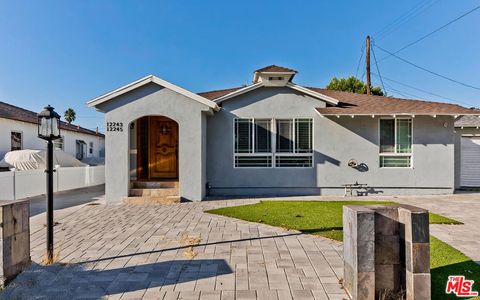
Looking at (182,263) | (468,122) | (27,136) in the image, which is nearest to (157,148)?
(182,263)

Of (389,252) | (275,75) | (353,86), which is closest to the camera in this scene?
(389,252)

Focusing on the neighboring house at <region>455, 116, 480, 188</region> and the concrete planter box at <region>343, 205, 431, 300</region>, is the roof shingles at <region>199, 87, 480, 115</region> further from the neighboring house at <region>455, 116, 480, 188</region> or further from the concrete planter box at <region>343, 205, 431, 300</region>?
the concrete planter box at <region>343, 205, 431, 300</region>

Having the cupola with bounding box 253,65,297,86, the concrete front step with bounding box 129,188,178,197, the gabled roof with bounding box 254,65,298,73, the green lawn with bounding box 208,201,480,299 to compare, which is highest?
the gabled roof with bounding box 254,65,298,73

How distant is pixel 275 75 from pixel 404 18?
1511 cm

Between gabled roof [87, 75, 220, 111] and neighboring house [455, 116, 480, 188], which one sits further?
neighboring house [455, 116, 480, 188]

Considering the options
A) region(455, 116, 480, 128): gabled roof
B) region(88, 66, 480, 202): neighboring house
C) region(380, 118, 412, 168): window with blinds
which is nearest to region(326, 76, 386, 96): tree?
region(455, 116, 480, 128): gabled roof

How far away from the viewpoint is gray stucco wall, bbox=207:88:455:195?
12.8 m

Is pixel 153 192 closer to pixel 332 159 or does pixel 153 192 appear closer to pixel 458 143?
pixel 332 159

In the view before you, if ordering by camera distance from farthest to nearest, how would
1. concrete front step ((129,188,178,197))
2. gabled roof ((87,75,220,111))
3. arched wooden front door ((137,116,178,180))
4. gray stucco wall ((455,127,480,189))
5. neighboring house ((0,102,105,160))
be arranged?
neighboring house ((0,102,105,160)) → gray stucco wall ((455,127,480,189)) → arched wooden front door ((137,116,178,180)) → concrete front step ((129,188,178,197)) → gabled roof ((87,75,220,111))

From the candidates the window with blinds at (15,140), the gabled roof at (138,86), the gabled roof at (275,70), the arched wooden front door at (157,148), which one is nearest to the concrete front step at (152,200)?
the arched wooden front door at (157,148)

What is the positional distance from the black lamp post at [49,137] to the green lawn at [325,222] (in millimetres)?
4721

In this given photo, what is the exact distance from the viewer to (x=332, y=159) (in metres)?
12.9

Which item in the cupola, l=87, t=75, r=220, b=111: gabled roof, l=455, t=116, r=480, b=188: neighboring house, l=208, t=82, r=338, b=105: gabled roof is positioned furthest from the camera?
l=455, t=116, r=480, b=188: neighboring house

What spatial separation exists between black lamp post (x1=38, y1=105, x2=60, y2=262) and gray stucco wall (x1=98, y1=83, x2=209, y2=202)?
6046mm
